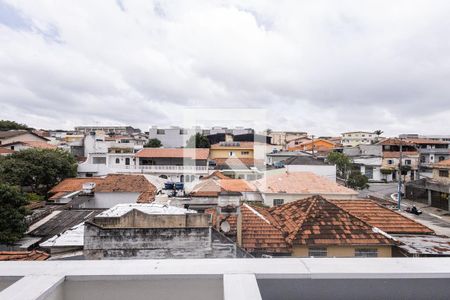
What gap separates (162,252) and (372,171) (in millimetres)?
26813

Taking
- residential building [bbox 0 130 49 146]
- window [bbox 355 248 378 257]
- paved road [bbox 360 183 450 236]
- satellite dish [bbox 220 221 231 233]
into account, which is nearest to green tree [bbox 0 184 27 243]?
satellite dish [bbox 220 221 231 233]

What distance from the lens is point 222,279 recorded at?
4.04 ft

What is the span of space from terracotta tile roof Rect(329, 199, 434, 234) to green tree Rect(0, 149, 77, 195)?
1622 centimetres

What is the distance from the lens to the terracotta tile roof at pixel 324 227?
21.7 feet

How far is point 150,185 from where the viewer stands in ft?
47.5

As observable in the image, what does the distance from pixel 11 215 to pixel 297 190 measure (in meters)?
9.83

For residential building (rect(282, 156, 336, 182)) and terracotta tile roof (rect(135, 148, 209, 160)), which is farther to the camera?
terracotta tile roof (rect(135, 148, 209, 160))

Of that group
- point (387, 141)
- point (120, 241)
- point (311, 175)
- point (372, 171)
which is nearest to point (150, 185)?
point (311, 175)

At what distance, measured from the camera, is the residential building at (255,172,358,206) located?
12453 millimetres

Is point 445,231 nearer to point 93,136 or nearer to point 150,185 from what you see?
point 150,185

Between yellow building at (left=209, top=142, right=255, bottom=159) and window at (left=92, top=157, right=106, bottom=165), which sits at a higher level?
yellow building at (left=209, top=142, right=255, bottom=159)

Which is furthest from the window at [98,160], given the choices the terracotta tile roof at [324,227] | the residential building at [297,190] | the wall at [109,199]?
the terracotta tile roof at [324,227]

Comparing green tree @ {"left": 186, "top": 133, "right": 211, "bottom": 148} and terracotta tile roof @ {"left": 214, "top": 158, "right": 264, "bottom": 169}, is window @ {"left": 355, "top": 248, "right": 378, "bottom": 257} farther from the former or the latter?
green tree @ {"left": 186, "top": 133, "right": 211, "bottom": 148}

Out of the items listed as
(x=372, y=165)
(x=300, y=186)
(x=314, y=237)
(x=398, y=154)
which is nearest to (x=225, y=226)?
(x=314, y=237)
